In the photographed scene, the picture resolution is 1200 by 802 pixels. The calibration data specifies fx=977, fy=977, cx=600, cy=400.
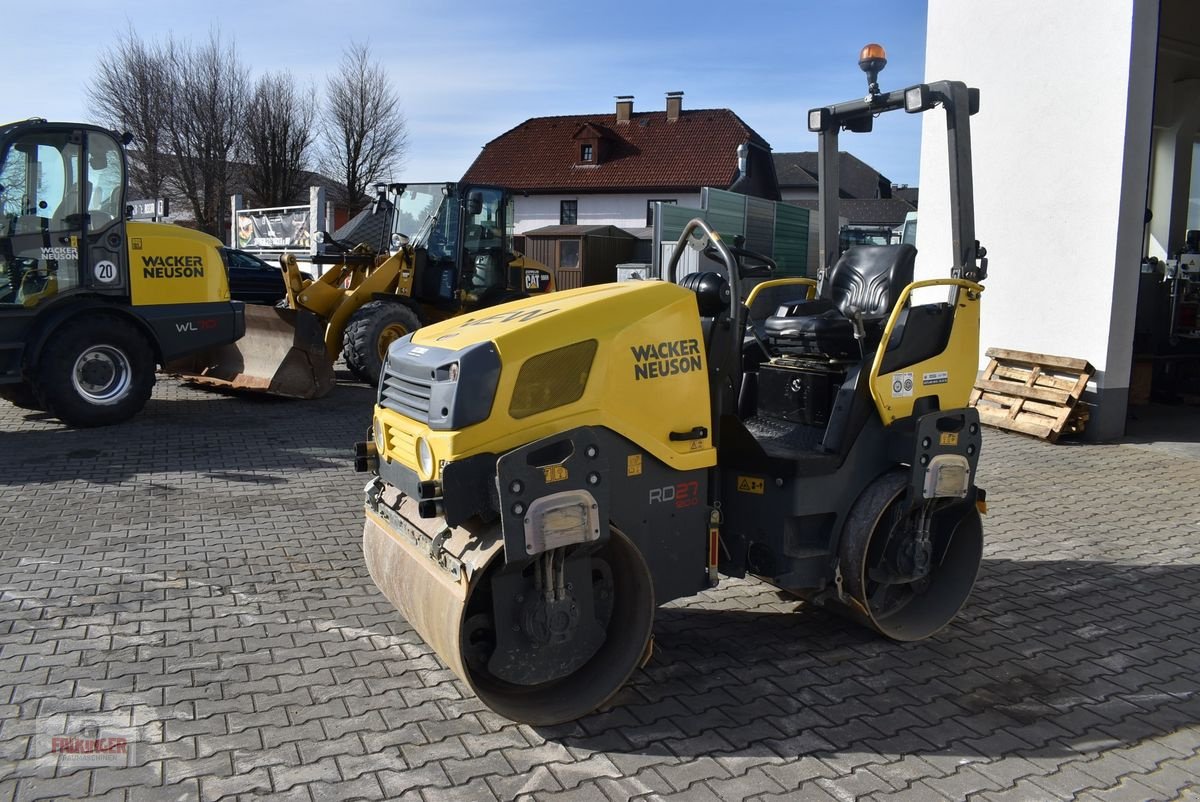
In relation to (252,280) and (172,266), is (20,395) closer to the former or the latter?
(172,266)

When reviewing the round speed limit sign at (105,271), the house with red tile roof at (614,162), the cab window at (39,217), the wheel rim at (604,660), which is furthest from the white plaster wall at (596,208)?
the wheel rim at (604,660)

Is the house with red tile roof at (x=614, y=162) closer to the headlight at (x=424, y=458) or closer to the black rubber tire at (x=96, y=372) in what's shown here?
the black rubber tire at (x=96, y=372)

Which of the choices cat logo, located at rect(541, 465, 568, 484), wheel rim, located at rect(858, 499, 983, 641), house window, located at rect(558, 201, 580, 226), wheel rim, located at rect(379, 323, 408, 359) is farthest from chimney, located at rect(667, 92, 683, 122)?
cat logo, located at rect(541, 465, 568, 484)

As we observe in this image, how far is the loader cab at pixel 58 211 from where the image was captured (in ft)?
27.9

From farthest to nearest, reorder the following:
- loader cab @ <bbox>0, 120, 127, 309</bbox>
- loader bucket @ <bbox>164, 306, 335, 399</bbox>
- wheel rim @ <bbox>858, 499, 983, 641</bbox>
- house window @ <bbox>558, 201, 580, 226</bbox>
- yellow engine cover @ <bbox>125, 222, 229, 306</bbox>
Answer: house window @ <bbox>558, 201, 580, 226</bbox>
loader bucket @ <bbox>164, 306, 335, 399</bbox>
yellow engine cover @ <bbox>125, 222, 229, 306</bbox>
loader cab @ <bbox>0, 120, 127, 309</bbox>
wheel rim @ <bbox>858, 499, 983, 641</bbox>

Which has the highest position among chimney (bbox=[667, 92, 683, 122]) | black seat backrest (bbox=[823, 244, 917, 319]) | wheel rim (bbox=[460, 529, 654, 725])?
chimney (bbox=[667, 92, 683, 122])

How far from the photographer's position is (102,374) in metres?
9.00

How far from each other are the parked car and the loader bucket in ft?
29.5

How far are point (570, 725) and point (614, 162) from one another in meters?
44.2

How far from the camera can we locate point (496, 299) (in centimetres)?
1302

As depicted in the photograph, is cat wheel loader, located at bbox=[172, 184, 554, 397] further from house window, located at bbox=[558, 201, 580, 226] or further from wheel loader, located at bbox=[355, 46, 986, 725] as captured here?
house window, located at bbox=[558, 201, 580, 226]

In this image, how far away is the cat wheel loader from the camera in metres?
10.7

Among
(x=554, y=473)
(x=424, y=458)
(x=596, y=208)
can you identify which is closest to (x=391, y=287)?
(x=424, y=458)

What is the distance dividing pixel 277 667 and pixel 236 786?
96 centimetres
